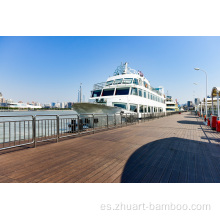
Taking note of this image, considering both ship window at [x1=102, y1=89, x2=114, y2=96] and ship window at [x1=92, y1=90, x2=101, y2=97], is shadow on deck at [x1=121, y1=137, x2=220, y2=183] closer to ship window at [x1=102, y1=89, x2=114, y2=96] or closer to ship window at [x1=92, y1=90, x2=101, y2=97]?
ship window at [x1=102, y1=89, x2=114, y2=96]

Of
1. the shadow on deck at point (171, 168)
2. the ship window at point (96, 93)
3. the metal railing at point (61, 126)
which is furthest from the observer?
the ship window at point (96, 93)

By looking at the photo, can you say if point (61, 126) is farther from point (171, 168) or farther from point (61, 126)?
point (171, 168)

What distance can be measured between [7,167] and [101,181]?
7.99ft

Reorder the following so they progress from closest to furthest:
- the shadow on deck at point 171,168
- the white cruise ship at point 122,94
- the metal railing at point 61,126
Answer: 1. the shadow on deck at point 171,168
2. the metal railing at point 61,126
3. the white cruise ship at point 122,94

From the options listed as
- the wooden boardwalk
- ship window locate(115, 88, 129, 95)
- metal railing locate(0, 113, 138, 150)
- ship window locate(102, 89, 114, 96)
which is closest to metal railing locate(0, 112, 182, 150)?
metal railing locate(0, 113, 138, 150)

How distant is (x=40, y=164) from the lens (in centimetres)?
332

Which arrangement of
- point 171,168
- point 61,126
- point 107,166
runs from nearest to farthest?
point 171,168 → point 107,166 → point 61,126

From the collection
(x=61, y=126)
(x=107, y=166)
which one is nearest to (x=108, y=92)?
(x=61, y=126)

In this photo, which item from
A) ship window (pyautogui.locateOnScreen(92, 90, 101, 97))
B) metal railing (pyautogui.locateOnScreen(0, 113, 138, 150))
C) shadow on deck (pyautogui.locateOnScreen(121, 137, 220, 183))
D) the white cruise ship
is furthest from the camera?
ship window (pyautogui.locateOnScreen(92, 90, 101, 97))

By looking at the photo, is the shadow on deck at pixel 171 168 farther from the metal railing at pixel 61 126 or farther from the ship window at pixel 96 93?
the ship window at pixel 96 93

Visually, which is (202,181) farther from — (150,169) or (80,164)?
→ (80,164)

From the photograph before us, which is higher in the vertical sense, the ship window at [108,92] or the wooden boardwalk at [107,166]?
the ship window at [108,92]

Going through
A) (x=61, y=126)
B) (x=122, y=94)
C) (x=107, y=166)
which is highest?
(x=122, y=94)

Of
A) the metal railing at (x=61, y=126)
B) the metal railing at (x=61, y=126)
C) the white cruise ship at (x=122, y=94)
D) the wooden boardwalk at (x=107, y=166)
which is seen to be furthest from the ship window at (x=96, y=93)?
the wooden boardwalk at (x=107, y=166)
